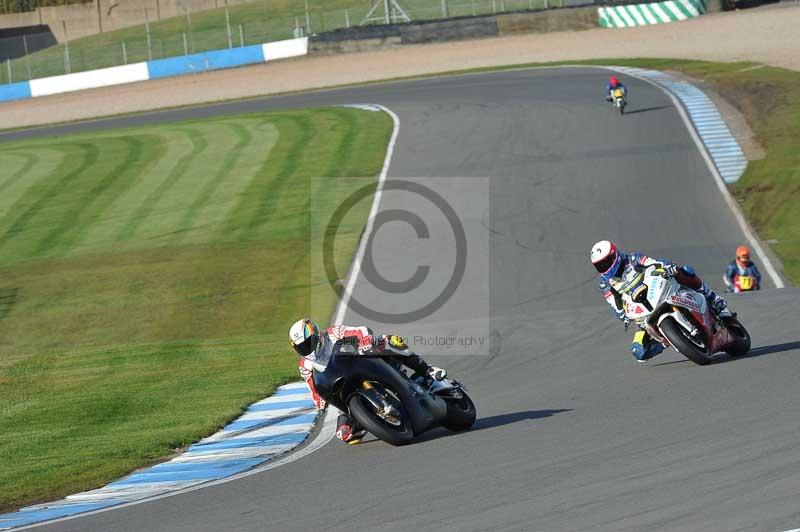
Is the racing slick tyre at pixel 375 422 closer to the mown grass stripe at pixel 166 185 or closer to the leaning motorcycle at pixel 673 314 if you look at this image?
the leaning motorcycle at pixel 673 314

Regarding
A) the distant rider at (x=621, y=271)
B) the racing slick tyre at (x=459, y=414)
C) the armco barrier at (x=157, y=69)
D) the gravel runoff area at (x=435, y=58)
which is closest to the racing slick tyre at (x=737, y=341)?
the distant rider at (x=621, y=271)

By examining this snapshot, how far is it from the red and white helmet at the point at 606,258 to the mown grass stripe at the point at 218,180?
57.8 ft

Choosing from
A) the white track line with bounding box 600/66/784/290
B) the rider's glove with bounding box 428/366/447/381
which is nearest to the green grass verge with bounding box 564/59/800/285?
the white track line with bounding box 600/66/784/290

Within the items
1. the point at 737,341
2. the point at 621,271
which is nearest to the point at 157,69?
the point at 621,271

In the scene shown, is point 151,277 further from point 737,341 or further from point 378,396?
point 378,396

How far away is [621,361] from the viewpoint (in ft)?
49.7

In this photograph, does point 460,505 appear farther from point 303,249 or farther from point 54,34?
point 54,34

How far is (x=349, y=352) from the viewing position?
36.7 feet

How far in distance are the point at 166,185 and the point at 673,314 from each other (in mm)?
24446

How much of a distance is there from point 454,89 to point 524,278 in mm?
24137

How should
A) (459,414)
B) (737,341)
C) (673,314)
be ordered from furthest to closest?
(737,341) → (673,314) → (459,414)

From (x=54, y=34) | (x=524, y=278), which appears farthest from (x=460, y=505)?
(x=54, y=34)

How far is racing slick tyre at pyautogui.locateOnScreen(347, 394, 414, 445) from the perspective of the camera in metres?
10.9

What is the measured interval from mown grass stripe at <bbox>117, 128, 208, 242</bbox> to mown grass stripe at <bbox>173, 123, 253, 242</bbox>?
3.81 ft
